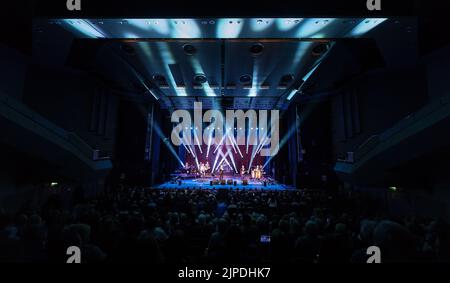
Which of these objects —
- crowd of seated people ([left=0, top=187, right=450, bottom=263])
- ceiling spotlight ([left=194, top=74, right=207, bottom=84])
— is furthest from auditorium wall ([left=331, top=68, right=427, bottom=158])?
ceiling spotlight ([left=194, top=74, right=207, bottom=84])

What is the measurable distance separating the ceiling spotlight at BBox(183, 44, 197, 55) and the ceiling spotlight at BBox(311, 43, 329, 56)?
5.67 metres

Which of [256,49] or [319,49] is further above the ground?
[319,49]

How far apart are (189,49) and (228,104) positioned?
28.8 ft

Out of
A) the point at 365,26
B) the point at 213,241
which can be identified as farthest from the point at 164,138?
the point at 213,241

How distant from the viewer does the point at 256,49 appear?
10188 mm

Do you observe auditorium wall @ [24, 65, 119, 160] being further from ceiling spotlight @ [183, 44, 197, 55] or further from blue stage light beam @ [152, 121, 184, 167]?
ceiling spotlight @ [183, 44, 197, 55]

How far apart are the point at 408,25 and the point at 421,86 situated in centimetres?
396

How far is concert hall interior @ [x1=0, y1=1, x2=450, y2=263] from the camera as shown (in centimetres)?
391

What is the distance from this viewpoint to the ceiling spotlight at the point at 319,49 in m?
9.95

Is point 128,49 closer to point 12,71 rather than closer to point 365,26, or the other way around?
point 12,71

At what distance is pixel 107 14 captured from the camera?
15.5 feet
